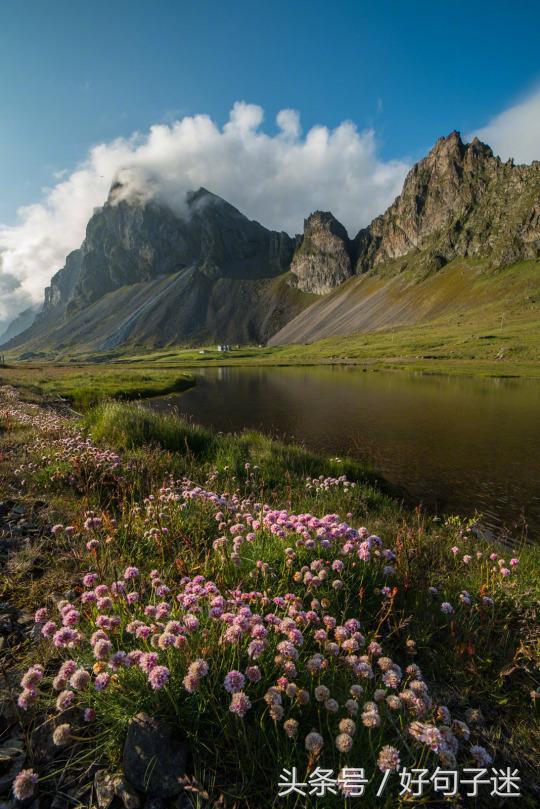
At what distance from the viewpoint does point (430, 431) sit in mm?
29000

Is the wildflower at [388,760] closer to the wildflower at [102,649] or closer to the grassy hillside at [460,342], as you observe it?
the wildflower at [102,649]

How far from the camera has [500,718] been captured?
383 centimetres

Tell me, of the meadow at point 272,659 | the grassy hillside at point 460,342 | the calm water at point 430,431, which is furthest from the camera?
the grassy hillside at point 460,342

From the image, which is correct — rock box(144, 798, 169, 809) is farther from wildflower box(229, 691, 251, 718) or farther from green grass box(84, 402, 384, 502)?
green grass box(84, 402, 384, 502)

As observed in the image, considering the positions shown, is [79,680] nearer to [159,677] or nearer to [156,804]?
[159,677]

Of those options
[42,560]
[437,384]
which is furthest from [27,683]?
[437,384]

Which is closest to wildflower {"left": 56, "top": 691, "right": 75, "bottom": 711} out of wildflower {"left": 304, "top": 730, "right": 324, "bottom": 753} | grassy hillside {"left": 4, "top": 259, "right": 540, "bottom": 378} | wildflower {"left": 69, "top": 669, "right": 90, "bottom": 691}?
wildflower {"left": 69, "top": 669, "right": 90, "bottom": 691}

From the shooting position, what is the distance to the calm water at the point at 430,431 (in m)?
16.6

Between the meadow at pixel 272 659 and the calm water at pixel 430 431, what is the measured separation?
5513 mm

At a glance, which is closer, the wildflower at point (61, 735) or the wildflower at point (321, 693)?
the wildflower at point (61, 735)

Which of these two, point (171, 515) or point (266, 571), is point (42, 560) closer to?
point (171, 515)

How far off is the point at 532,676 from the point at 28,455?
1128cm

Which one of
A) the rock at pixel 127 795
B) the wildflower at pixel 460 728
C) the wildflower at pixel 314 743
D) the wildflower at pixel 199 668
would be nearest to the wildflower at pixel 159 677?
the wildflower at pixel 199 668

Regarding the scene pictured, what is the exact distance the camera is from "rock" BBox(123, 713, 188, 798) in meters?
2.70
